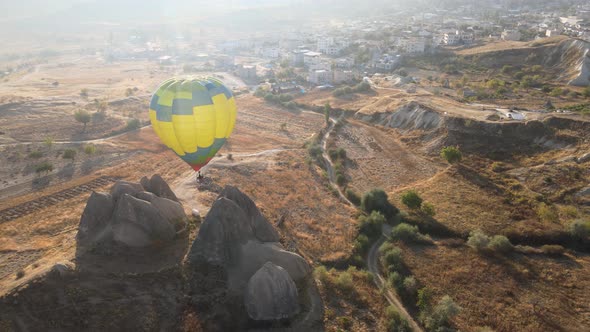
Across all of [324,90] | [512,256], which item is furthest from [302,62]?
[512,256]

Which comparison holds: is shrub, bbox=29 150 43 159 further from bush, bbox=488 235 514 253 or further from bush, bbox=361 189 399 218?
bush, bbox=488 235 514 253

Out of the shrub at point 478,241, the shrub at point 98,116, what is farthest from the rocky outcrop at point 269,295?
the shrub at point 98,116

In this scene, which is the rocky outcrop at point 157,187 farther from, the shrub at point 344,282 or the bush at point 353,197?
the bush at point 353,197

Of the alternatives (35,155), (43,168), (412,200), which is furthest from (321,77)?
(43,168)

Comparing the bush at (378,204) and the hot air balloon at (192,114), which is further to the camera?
the bush at (378,204)

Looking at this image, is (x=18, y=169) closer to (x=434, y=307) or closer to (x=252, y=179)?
(x=252, y=179)
